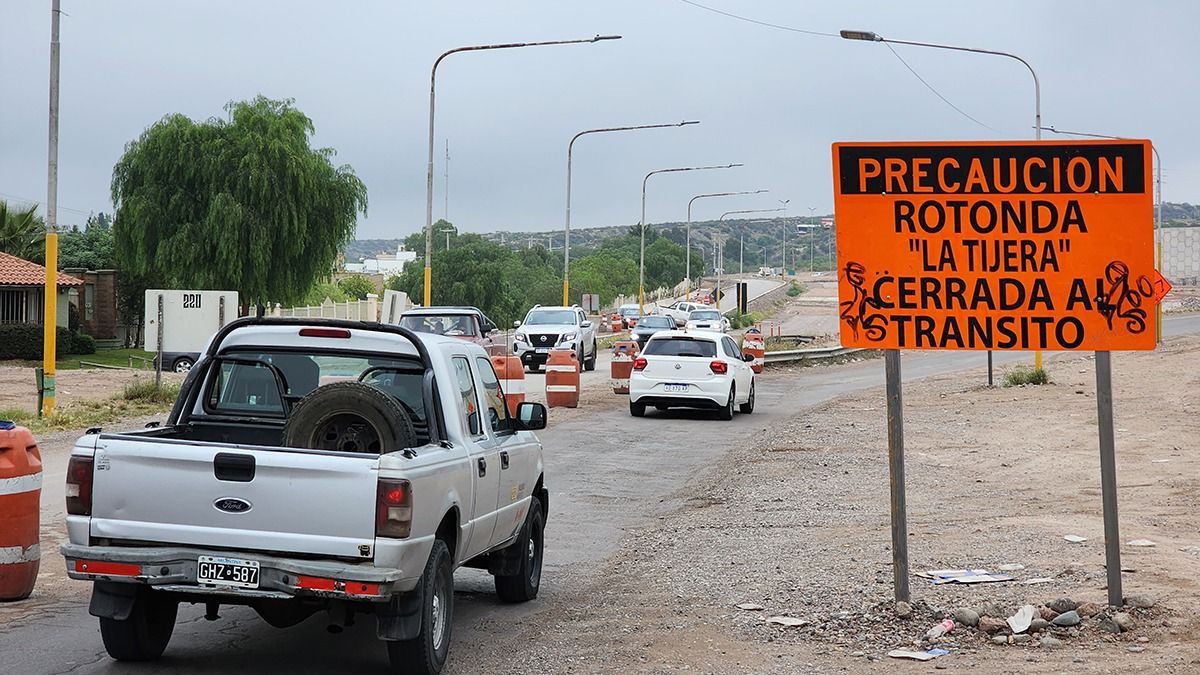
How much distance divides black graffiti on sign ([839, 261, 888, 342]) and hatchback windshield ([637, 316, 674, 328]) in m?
42.2

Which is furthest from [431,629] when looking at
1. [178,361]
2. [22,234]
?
[22,234]

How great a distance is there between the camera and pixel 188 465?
6.80 m

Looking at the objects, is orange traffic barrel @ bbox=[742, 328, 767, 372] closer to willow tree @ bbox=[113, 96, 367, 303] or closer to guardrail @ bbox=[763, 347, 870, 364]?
guardrail @ bbox=[763, 347, 870, 364]

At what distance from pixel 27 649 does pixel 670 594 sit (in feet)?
14.0

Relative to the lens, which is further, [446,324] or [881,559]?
[446,324]

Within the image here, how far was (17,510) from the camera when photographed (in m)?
8.92

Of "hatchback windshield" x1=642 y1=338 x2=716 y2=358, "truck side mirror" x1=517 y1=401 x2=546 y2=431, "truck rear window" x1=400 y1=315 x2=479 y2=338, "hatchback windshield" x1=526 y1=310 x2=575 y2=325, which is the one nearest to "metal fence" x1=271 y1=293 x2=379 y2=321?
"hatchback windshield" x1=526 y1=310 x2=575 y2=325

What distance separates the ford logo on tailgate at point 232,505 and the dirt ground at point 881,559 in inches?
73.6

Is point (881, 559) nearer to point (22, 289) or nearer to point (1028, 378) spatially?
point (1028, 378)

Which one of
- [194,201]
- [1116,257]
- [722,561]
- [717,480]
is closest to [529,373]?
[194,201]

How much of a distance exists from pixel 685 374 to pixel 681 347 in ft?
1.84

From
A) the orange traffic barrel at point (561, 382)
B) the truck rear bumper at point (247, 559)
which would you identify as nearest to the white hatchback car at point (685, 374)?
the orange traffic barrel at point (561, 382)

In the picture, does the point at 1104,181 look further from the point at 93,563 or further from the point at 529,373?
the point at 529,373

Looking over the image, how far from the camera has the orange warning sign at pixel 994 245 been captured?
887 cm
